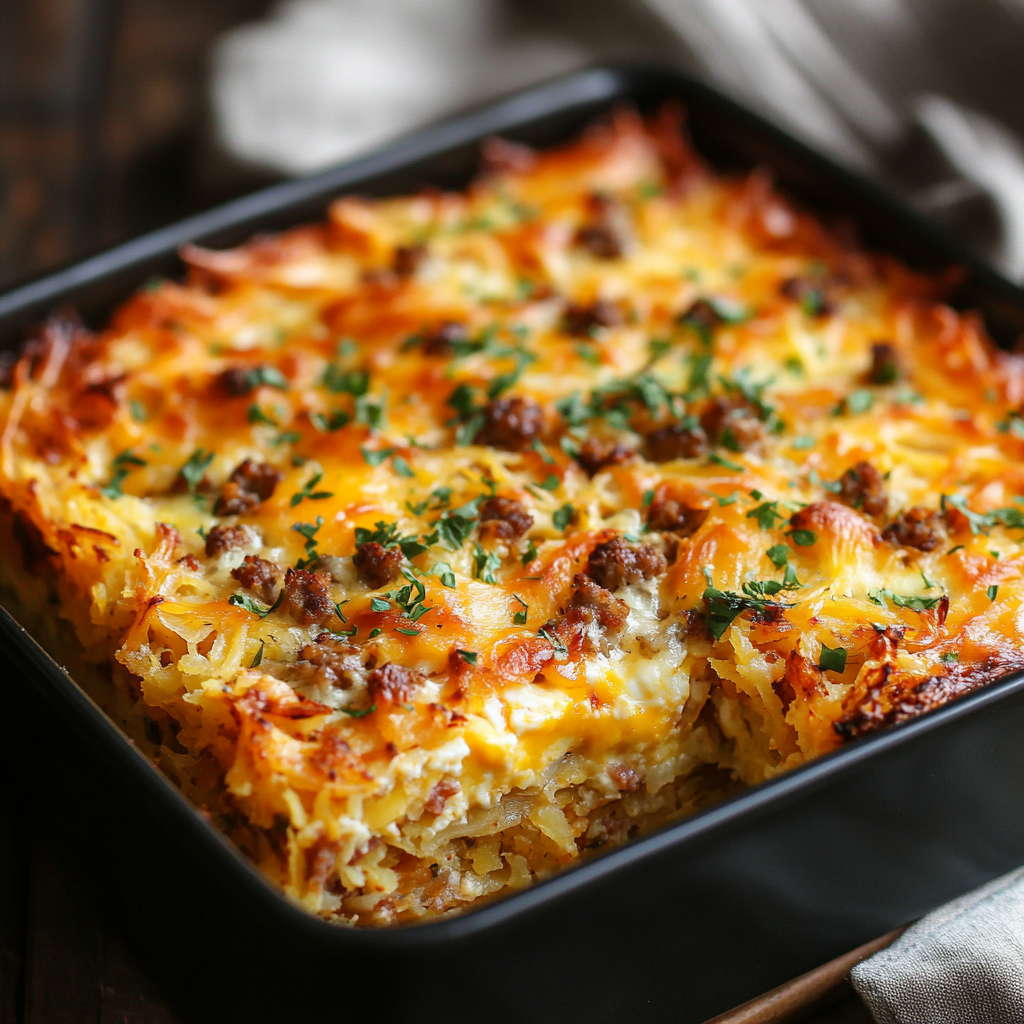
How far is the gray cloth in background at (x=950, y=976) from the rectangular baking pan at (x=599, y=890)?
0.26 feet

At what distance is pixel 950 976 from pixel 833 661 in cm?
61

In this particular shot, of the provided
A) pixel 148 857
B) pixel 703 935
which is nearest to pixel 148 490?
pixel 148 857

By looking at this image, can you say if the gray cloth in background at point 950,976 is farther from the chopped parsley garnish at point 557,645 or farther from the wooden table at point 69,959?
the chopped parsley garnish at point 557,645

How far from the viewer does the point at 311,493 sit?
2.96m

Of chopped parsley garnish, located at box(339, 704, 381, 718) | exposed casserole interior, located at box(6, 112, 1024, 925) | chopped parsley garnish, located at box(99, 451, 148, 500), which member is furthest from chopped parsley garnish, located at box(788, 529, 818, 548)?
chopped parsley garnish, located at box(99, 451, 148, 500)

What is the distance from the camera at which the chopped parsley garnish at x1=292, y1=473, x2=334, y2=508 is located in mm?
2930

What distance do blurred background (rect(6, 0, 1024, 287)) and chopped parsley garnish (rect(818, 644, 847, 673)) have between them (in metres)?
2.11

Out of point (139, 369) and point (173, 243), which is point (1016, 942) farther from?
point (173, 243)

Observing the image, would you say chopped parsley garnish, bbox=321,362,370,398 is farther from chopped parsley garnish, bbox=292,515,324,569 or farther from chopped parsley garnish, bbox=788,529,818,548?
chopped parsley garnish, bbox=788,529,818,548

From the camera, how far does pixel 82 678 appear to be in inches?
116

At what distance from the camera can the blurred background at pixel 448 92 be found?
4.59 m

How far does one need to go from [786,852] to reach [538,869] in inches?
20.7

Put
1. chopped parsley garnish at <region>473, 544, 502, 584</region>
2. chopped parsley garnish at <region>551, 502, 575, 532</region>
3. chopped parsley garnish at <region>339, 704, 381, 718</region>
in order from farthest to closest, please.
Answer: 1. chopped parsley garnish at <region>551, 502, 575, 532</region>
2. chopped parsley garnish at <region>473, 544, 502, 584</region>
3. chopped parsley garnish at <region>339, 704, 381, 718</region>

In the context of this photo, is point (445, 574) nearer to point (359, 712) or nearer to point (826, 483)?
point (359, 712)
